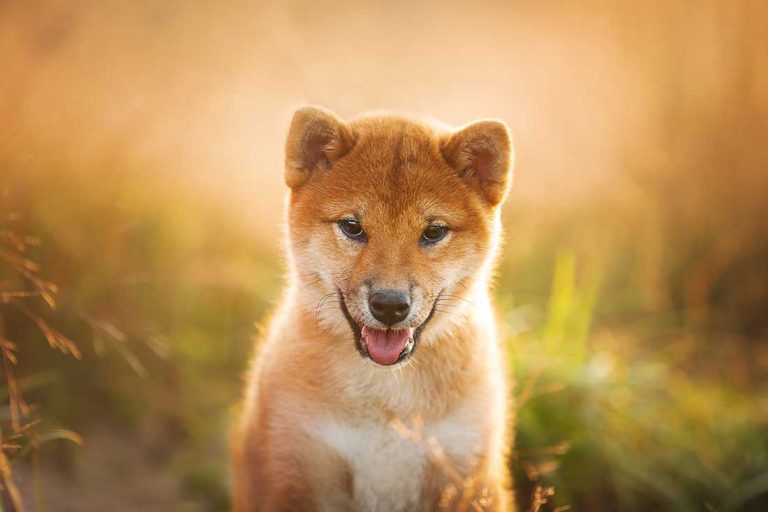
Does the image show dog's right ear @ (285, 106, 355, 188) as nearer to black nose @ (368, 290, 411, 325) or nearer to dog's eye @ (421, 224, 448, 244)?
dog's eye @ (421, 224, 448, 244)

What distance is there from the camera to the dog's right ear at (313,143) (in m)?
3.62

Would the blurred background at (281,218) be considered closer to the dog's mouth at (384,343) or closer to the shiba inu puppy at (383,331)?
the shiba inu puppy at (383,331)

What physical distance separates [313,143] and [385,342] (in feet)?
3.05

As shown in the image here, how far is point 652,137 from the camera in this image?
747 centimetres

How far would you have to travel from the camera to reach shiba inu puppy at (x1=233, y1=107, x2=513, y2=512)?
11.3 feet

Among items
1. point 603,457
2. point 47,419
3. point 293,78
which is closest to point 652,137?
point 293,78

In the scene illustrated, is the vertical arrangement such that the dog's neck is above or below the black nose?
below

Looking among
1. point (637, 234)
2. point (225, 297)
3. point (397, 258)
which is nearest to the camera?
point (397, 258)

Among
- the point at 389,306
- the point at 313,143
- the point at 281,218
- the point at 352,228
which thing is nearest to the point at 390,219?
the point at 352,228

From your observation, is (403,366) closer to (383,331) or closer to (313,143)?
(383,331)

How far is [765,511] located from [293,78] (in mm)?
4247

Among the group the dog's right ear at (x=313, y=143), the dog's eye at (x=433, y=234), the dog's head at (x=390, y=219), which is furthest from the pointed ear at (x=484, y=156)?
the dog's right ear at (x=313, y=143)

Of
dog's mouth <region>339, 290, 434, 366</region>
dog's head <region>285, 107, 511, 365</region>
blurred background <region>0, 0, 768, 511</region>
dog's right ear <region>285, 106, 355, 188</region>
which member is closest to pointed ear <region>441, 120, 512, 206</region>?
dog's head <region>285, 107, 511, 365</region>

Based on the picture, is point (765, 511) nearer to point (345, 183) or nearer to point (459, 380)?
point (459, 380)
